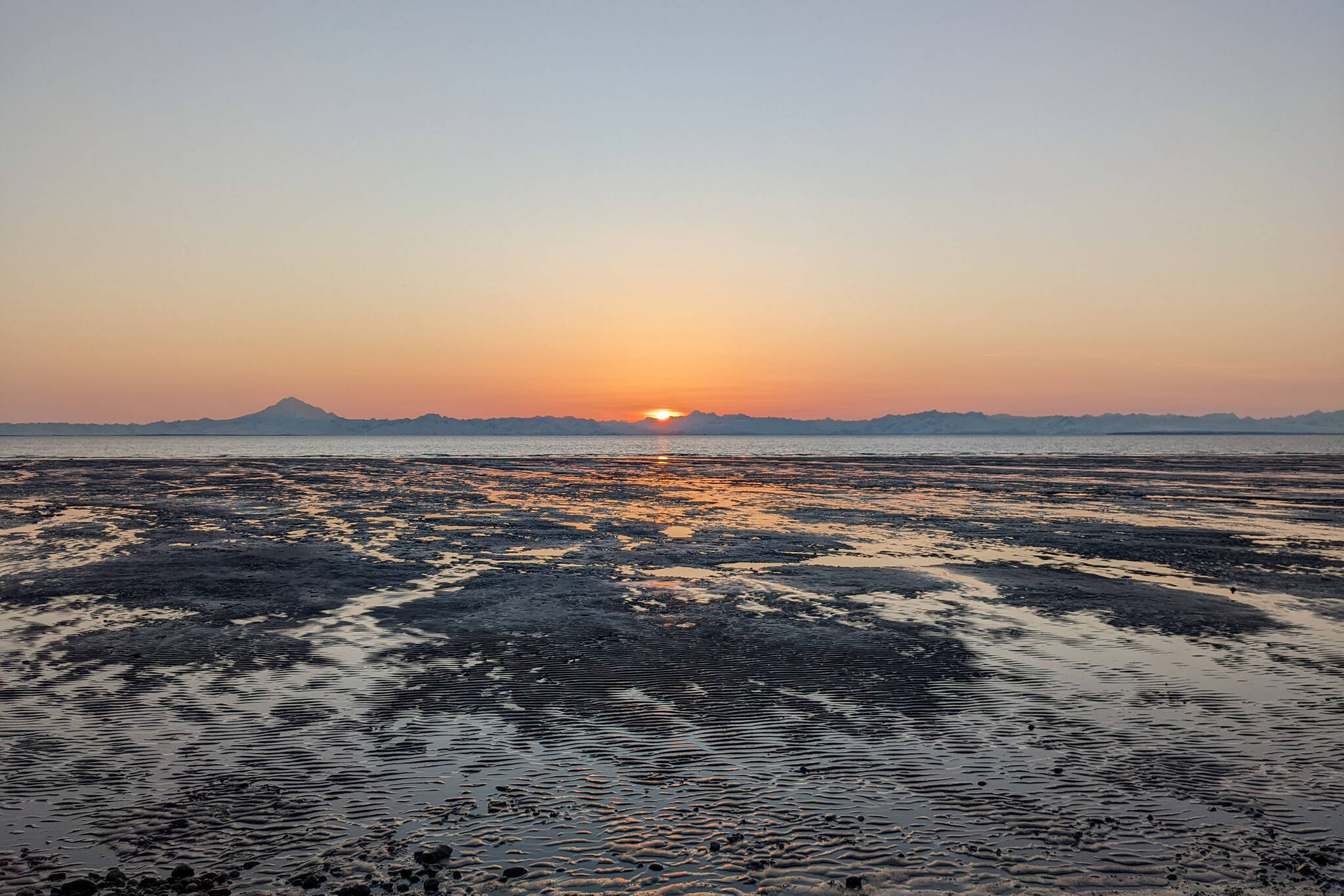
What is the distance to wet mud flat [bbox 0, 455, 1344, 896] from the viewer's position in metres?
6.57

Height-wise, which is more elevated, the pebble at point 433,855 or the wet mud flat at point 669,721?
the pebble at point 433,855

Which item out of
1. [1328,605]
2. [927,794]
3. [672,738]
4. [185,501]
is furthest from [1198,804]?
[185,501]

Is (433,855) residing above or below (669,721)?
above

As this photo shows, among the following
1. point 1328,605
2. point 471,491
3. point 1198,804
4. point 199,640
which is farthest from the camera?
point 471,491

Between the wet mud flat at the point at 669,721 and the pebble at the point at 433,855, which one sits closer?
the pebble at the point at 433,855

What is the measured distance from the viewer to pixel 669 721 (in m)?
9.99

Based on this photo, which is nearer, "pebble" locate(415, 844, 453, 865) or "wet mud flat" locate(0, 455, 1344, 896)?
"pebble" locate(415, 844, 453, 865)

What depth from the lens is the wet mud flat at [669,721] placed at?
6.57m

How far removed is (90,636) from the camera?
14.1 meters

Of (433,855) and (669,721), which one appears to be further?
(669,721)

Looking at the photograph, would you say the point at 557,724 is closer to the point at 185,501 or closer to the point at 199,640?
the point at 199,640

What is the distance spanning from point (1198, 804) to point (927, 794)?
→ 2457 mm

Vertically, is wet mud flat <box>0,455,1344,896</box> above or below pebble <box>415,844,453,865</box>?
below

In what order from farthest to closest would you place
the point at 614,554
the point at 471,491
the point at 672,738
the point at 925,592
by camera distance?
the point at 471,491, the point at 614,554, the point at 925,592, the point at 672,738
